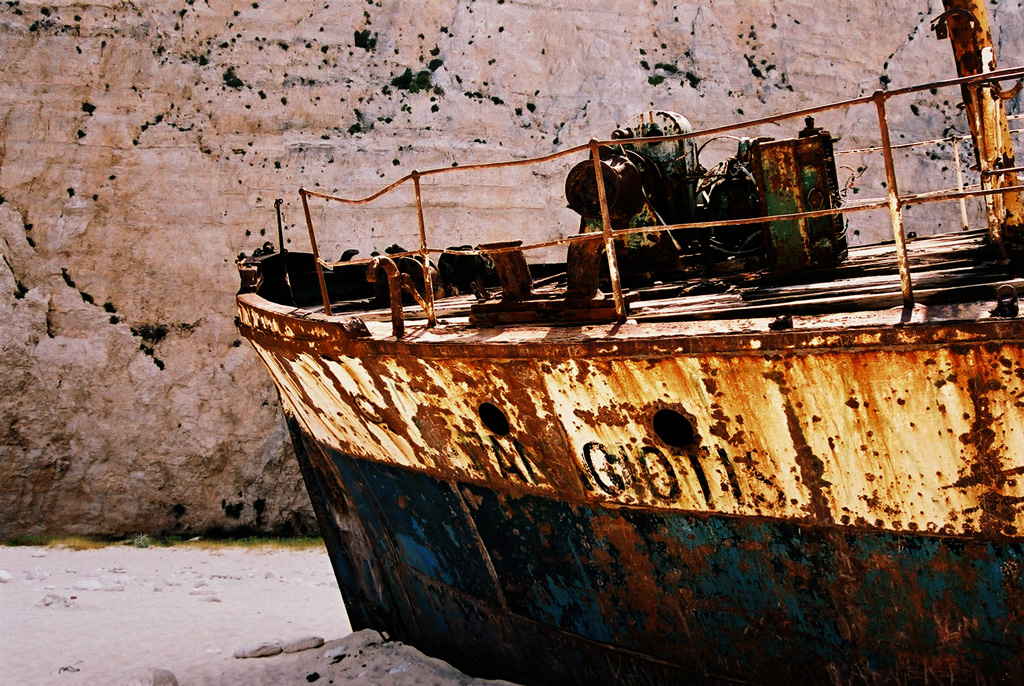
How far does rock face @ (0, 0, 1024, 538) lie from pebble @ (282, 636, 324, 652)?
372 inches

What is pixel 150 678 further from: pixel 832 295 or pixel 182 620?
pixel 832 295

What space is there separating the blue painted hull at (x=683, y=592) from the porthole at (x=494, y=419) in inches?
19.1

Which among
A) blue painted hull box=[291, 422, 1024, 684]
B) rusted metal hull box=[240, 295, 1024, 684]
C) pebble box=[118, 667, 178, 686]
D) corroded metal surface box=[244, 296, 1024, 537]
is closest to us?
corroded metal surface box=[244, 296, 1024, 537]

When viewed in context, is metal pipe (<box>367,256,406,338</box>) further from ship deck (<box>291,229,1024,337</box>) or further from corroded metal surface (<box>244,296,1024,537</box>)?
ship deck (<box>291,229,1024,337</box>)

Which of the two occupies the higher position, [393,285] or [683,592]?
[393,285]

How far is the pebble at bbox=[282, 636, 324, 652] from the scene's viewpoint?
840cm

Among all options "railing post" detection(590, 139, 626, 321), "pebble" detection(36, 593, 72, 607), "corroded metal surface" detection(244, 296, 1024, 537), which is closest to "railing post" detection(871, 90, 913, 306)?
"corroded metal surface" detection(244, 296, 1024, 537)

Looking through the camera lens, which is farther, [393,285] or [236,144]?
[236,144]

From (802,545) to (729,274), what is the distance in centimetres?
279

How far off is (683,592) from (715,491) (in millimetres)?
719

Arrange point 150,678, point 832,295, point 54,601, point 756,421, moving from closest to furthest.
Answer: point 756,421, point 832,295, point 150,678, point 54,601

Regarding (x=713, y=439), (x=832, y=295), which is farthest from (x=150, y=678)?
(x=832, y=295)

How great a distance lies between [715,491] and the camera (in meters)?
4.18

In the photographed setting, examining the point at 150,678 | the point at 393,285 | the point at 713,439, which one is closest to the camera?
the point at 713,439
